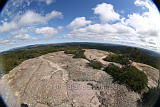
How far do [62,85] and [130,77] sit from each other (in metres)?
1.03

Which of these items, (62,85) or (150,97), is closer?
(150,97)

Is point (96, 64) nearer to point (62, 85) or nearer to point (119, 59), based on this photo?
point (119, 59)

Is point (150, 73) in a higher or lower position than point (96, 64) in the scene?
lower

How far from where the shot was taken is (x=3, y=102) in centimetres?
221

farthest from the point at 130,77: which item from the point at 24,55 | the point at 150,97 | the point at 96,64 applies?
the point at 24,55

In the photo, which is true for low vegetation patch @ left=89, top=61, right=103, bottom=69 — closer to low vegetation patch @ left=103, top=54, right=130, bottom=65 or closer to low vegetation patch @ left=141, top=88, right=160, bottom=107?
low vegetation patch @ left=103, top=54, right=130, bottom=65

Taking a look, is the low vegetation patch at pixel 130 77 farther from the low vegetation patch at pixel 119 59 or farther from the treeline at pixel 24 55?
the treeline at pixel 24 55

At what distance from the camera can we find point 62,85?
2096 millimetres

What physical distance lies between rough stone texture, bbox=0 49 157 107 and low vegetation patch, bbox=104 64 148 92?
10 cm

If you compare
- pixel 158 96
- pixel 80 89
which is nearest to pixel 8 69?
pixel 80 89

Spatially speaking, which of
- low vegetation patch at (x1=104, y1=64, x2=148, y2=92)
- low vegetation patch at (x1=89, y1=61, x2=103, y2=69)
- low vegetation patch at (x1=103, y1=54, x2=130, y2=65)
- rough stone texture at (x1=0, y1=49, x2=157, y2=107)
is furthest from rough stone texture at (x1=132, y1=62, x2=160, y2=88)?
low vegetation patch at (x1=89, y1=61, x2=103, y2=69)

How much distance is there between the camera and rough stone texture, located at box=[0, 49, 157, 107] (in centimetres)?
202

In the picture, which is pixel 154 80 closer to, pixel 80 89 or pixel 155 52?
pixel 155 52

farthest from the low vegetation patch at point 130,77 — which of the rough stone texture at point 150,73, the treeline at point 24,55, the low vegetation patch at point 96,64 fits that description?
the treeline at point 24,55
